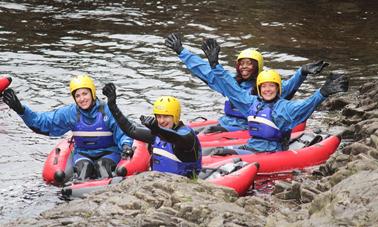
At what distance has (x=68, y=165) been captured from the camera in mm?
10266

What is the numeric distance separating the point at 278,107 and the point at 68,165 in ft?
11.2

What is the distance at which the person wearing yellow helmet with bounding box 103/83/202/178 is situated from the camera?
8820 mm

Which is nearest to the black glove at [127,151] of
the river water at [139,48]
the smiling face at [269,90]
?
the river water at [139,48]

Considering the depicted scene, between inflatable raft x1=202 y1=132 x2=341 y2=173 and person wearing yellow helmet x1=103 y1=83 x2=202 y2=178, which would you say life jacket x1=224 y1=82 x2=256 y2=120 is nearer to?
inflatable raft x1=202 y1=132 x2=341 y2=173

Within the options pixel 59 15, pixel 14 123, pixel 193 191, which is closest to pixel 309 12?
pixel 59 15

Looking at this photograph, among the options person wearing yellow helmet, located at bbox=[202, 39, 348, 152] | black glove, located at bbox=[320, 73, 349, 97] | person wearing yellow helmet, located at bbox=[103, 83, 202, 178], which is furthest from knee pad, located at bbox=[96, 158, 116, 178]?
black glove, located at bbox=[320, 73, 349, 97]

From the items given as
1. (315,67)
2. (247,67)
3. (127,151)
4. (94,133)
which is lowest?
(127,151)

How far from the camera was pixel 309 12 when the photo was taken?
24.7m

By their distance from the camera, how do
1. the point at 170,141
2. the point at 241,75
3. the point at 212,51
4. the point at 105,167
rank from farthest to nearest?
1. the point at 241,75
2. the point at 212,51
3. the point at 105,167
4. the point at 170,141

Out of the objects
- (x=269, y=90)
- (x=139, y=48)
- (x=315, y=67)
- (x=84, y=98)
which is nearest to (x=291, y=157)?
(x=269, y=90)

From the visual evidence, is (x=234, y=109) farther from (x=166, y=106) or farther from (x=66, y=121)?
(x=166, y=106)

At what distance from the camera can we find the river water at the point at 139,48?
41.1 ft

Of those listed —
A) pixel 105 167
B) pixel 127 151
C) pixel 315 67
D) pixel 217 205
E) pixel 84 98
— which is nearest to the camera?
pixel 217 205

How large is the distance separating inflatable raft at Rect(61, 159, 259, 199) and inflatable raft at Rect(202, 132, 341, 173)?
45 centimetres
